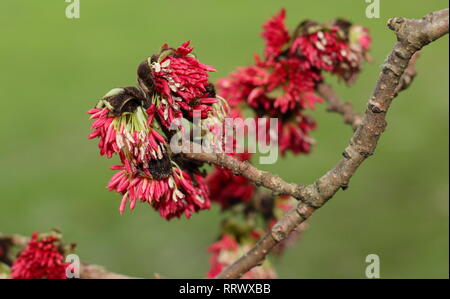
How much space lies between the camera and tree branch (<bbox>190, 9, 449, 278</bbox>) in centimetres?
62

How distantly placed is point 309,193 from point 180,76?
20 cm

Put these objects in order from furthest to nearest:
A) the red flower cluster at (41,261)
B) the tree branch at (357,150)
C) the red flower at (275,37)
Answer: the red flower at (275,37) < the red flower cluster at (41,261) < the tree branch at (357,150)

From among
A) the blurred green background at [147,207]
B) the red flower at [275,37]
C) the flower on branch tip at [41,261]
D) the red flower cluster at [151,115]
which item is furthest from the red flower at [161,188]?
the blurred green background at [147,207]

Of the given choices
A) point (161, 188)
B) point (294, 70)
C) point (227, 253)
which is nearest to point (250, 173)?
point (161, 188)

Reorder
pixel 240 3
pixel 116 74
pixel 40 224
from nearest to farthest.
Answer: pixel 40 224
pixel 116 74
pixel 240 3

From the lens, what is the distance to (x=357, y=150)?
28.0 inches

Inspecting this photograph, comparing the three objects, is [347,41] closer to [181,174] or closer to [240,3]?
[181,174]

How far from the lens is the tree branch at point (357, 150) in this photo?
62cm

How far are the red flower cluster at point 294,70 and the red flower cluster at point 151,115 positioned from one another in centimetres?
24

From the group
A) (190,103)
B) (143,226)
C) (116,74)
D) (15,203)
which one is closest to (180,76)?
(190,103)

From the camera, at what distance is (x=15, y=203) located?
255 centimetres

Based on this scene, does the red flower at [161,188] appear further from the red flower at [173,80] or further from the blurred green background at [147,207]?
the blurred green background at [147,207]

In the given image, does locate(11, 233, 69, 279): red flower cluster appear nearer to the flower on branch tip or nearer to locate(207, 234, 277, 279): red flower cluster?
the flower on branch tip

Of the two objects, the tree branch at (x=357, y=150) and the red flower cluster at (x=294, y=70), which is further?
the red flower cluster at (x=294, y=70)
